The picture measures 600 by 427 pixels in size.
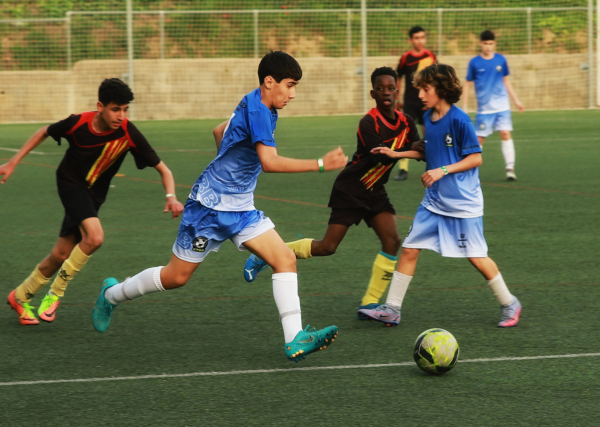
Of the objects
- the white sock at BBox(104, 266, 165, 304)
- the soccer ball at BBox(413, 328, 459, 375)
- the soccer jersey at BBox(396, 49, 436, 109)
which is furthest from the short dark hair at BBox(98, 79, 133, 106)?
the soccer jersey at BBox(396, 49, 436, 109)

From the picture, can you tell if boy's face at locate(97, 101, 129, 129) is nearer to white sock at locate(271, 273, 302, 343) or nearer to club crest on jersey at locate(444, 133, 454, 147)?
white sock at locate(271, 273, 302, 343)

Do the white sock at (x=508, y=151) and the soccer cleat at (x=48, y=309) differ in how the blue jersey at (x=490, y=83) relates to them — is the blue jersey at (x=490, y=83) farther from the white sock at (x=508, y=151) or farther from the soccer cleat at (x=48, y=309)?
the soccer cleat at (x=48, y=309)

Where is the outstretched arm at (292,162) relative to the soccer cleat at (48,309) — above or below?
above

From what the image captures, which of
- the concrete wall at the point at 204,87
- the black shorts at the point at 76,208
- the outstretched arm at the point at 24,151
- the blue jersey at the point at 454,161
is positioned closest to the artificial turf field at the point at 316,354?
the black shorts at the point at 76,208

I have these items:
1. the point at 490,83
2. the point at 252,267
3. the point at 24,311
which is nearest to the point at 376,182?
the point at 252,267

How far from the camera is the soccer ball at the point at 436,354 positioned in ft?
13.4

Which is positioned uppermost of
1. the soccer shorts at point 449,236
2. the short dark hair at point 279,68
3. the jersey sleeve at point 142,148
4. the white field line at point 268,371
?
the short dark hair at point 279,68

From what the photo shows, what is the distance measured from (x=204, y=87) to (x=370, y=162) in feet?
63.5

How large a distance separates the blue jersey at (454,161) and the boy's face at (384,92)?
48 cm

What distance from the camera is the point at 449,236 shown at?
4922mm

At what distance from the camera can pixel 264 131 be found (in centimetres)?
414

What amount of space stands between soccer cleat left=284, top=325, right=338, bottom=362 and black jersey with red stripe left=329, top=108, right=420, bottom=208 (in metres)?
1.34

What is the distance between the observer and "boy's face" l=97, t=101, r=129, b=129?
4.89 meters

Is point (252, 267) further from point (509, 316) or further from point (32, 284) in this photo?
point (509, 316)
